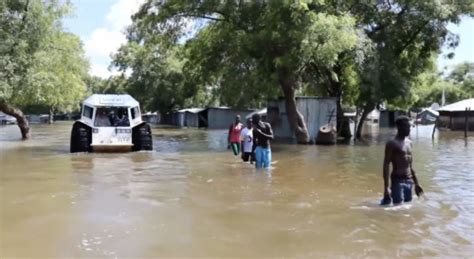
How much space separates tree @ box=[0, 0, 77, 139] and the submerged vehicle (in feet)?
16.7

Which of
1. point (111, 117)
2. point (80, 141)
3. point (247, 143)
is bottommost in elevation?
point (80, 141)

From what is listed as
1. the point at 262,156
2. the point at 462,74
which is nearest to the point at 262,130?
the point at 262,156

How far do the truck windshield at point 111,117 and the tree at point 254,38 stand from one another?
6.61m

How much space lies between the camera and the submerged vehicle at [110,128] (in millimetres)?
20422

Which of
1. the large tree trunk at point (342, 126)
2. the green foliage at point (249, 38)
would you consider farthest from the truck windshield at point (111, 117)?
→ the large tree trunk at point (342, 126)

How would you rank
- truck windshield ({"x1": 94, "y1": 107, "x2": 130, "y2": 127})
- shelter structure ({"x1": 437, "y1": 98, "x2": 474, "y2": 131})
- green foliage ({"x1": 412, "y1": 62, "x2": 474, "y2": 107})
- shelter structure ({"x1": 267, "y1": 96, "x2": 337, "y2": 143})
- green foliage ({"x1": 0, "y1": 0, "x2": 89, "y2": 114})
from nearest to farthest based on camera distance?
truck windshield ({"x1": 94, "y1": 107, "x2": 130, "y2": 127}), green foliage ({"x1": 0, "y1": 0, "x2": 89, "y2": 114}), shelter structure ({"x1": 267, "y1": 96, "x2": 337, "y2": 143}), shelter structure ({"x1": 437, "y1": 98, "x2": 474, "y2": 131}), green foliage ({"x1": 412, "y1": 62, "x2": 474, "y2": 107})

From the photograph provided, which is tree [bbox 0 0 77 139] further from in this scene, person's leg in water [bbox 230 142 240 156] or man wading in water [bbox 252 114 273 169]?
man wading in water [bbox 252 114 273 169]

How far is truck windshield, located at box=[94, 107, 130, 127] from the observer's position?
21.2 m

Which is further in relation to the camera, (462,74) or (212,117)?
(462,74)

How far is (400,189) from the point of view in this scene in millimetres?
8453

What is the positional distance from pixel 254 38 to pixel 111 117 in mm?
7388

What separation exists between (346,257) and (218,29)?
74.5 ft

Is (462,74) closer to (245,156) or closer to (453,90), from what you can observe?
(453,90)

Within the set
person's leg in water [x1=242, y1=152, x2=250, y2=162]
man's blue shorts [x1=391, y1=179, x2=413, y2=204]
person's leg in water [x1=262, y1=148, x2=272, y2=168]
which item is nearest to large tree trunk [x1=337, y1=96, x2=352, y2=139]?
person's leg in water [x1=242, y1=152, x2=250, y2=162]
